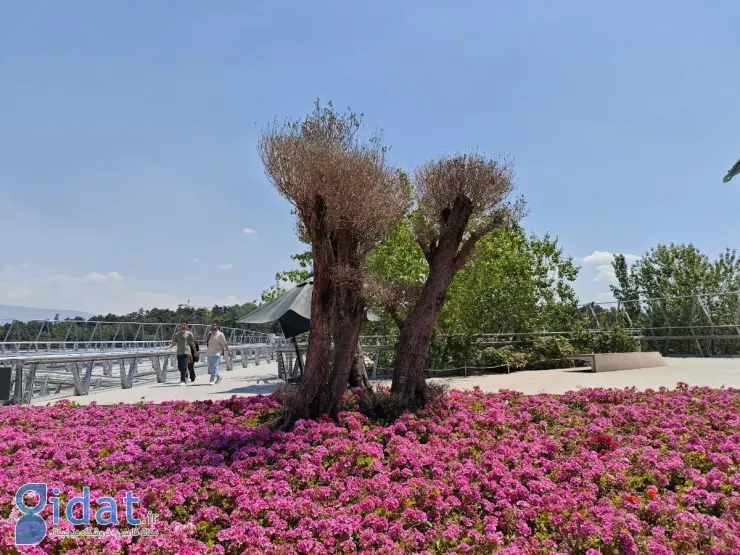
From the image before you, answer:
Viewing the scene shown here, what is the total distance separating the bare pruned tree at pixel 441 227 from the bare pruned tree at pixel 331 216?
816mm

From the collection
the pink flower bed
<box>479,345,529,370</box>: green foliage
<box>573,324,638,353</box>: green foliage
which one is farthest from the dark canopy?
<box>573,324,638,353</box>: green foliage

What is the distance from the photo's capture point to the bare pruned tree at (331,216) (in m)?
6.27

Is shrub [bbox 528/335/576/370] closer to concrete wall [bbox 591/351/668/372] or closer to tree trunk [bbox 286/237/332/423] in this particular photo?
concrete wall [bbox 591/351/668/372]

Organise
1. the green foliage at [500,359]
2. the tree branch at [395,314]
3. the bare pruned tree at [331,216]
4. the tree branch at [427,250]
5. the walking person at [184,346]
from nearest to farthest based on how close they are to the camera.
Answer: the bare pruned tree at [331,216]
the tree branch at [395,314]
the tree branch at [427,250]
the walking person at [184,346]
the green foliage at [500,359]

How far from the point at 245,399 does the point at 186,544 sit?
4472 millimetres

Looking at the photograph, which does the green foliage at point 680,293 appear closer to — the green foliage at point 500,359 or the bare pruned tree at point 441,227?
the green foliage at point 500,359

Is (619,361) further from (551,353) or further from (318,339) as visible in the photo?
(318,339)

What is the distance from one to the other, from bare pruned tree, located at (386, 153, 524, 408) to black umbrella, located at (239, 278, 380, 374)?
3.22 m

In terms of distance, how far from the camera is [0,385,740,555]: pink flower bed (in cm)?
335

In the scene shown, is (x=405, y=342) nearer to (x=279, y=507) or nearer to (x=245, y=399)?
(x=245, y=399)

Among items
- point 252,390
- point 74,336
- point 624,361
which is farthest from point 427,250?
point 74,336

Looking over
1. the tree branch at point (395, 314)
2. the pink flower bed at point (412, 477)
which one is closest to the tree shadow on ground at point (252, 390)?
the tree branch at point (395, 314)

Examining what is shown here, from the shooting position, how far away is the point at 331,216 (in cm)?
643

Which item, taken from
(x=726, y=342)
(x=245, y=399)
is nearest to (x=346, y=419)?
(x=245, y=399)
